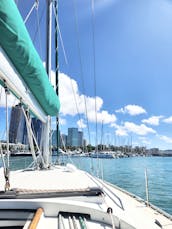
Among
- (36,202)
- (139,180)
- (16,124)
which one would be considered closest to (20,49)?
(36,202)

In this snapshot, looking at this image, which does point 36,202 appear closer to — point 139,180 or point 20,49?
point 20,49

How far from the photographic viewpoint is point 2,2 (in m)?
1.75

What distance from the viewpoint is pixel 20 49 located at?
2361 millimetres

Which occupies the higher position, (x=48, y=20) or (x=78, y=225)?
(x=48, y=20)

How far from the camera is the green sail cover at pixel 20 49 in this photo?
1885 millimetres

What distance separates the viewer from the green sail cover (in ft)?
6.18

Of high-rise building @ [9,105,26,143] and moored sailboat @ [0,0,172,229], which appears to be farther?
high-rise building @ [9,105,26,143]

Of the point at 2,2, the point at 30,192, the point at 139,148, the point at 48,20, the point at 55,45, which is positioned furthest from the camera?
the point at 139,148

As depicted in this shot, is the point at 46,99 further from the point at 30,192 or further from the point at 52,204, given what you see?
the point at 52,204

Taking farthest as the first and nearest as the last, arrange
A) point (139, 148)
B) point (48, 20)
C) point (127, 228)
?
point (139, 148) < point (48, 20) < point (127, 228)

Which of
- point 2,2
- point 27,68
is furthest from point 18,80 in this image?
point 2,2

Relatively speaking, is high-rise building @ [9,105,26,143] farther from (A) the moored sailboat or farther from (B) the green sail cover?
(A) the moored sailboat

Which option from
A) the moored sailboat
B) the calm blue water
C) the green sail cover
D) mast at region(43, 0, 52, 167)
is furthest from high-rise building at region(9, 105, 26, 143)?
the moored sailboat

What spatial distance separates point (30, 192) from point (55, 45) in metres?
7.83
